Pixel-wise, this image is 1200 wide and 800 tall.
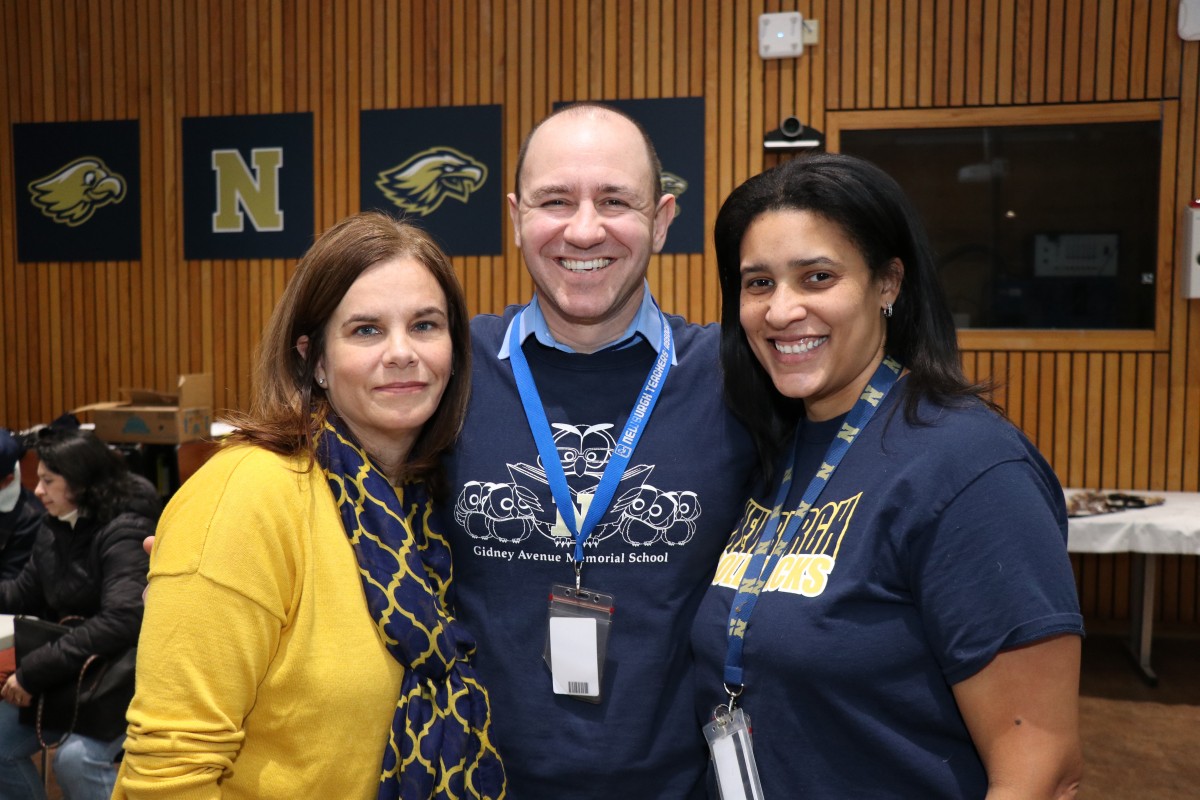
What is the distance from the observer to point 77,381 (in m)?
7.53

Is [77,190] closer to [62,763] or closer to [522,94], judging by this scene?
[522,94]

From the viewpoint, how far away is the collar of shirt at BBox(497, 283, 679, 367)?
6.49 ft

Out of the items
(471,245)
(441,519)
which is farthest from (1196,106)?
(441,519)

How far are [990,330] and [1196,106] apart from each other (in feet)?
5.87

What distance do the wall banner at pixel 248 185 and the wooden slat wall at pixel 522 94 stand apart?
0.40ft

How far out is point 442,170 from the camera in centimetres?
666

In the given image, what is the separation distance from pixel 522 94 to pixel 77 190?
3.57 metres

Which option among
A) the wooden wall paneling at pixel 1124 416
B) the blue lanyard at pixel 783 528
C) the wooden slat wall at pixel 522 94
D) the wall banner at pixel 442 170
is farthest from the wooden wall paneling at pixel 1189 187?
the blue lanyard at pixel 783 528

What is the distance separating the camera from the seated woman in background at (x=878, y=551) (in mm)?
1325

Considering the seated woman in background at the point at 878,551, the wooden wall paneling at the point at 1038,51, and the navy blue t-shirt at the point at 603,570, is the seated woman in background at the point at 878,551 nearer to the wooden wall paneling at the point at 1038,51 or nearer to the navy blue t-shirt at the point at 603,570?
the navy blue t-shirt at the point at 603,570

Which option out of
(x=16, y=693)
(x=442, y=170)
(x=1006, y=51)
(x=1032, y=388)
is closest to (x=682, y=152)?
(x=442, y=170)

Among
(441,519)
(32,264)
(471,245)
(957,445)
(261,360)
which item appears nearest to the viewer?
(957,445)

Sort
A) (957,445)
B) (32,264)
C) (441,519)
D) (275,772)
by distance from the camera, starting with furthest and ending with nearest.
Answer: (32,264), (441,519), (275,772), (957,445)

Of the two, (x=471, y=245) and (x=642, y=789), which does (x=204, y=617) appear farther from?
(x=471, y=245)
